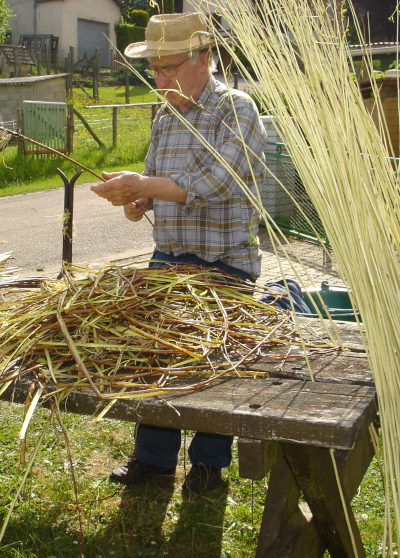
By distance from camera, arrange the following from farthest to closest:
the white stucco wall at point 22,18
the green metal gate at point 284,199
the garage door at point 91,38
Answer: the garage door at point 91,38 → the white stucco wall at point 22,18 → the green metal gate at point 284,199

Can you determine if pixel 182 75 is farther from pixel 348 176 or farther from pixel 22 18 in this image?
pixel 22 18

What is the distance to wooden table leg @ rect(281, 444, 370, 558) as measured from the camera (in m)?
1.88

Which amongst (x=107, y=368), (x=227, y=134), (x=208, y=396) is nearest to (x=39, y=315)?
(x=107, y=368)

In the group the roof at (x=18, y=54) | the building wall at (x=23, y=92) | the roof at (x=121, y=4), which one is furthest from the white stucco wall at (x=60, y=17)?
the building wall at (x=23, y=92)

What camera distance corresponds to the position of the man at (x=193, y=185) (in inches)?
97.5

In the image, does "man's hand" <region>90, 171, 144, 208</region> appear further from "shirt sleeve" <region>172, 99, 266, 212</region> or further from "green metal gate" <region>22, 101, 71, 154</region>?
"green metal gate" <region>22, 101, 71, 154</region>

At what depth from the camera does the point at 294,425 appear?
4.88 feet

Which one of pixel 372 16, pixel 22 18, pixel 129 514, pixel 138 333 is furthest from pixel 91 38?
pixel 138 333

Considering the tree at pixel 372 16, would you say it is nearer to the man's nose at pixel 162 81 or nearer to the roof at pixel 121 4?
the man's nose at pixel 162 81

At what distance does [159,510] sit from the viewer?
2.70 metres

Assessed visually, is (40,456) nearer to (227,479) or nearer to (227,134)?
(227,479)

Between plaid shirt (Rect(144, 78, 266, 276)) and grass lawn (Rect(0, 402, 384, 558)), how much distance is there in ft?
3.52

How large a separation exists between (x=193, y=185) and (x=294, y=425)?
1257mm

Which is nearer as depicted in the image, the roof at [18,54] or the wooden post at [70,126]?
the wooden post at [70,126]
